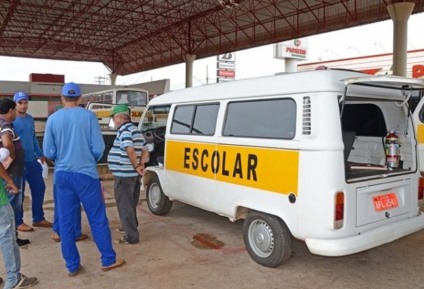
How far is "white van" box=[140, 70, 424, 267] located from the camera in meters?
3.39

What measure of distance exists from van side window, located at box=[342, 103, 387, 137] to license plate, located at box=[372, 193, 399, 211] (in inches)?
34.0

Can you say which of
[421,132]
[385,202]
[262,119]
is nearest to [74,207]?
[262,119]

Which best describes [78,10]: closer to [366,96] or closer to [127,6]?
[127,6]

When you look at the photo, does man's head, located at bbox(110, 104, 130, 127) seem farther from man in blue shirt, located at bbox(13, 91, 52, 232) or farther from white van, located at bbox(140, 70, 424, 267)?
man in blue shirt, located at bbox(13, 91, 52, 232)

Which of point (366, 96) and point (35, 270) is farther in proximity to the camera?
point (35, 270)

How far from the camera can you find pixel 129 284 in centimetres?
369

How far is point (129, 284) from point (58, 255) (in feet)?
4.08

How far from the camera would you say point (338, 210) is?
3.37 m

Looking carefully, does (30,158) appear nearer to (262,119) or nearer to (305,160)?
(262,119)

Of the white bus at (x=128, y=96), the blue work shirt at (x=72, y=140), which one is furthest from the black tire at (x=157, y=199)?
the white bus at (x=128, y=96)

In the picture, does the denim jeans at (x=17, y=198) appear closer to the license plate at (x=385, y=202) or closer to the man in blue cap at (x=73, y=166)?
the man in blue cap at (x=73, y=166)

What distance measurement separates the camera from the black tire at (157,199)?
5.99 m

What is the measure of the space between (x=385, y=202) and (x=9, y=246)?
350 centimetres

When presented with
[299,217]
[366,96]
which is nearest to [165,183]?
[299,217]
